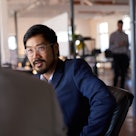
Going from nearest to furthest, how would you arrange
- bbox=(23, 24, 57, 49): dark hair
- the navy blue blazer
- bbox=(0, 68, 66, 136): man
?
bbox=(0, 68, 66, 136): man
the navy blue blazer
bbox=(23, 24, 57, 49): dark hair

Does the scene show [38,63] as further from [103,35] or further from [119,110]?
[103,35]

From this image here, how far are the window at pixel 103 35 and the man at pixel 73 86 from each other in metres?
16.8

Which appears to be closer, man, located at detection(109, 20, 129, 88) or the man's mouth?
the man's mouth

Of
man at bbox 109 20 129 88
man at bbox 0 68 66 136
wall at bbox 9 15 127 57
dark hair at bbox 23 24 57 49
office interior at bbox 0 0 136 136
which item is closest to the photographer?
man at bbox 0 68 66 136

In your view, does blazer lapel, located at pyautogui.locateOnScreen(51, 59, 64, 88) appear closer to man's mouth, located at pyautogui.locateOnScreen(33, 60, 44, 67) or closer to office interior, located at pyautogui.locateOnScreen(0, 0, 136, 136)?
man's mouth, located at pyautogui.locateOnScreen(33, 60, 44, 67)

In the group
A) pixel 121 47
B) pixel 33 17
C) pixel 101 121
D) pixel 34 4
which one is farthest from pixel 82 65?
pixel 33 17

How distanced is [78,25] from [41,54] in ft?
59.9

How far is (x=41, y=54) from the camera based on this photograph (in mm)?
1544

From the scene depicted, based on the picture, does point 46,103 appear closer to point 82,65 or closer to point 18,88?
point 18,88

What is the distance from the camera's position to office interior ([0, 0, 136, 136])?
467 centimetres

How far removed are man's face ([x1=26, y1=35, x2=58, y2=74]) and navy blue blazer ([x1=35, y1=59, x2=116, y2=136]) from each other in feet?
0.16

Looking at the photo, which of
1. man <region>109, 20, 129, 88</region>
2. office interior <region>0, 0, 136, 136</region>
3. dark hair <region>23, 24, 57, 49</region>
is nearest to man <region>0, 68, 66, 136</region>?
dark hair <region>23, 24, 57, 49</region>

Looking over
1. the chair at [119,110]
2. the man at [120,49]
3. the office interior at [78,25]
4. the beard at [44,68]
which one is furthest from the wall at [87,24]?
the chair at [119,110]

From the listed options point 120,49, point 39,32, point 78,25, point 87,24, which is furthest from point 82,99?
point 87,24
